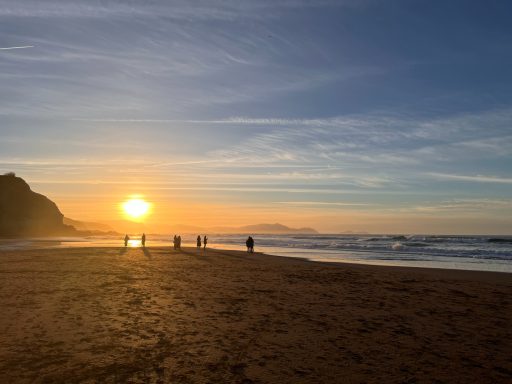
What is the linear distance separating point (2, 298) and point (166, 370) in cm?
862

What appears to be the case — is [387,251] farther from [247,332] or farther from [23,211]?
[23,211]

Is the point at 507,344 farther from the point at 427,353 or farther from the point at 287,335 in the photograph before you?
the point at 287,335

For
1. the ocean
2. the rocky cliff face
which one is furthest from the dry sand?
the rocky cliff face

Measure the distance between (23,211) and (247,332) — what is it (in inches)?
4329

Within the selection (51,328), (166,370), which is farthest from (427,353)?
(51,328)

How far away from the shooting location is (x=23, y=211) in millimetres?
102250

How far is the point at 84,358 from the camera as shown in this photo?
7.33 metres

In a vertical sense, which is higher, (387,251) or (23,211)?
(23,211)

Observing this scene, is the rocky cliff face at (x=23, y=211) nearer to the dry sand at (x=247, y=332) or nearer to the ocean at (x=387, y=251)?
the ocean at (x=387, y=251)

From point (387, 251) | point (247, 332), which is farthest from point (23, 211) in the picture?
point (247, 332)

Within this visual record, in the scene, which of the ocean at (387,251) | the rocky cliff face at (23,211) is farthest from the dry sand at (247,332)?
the rocky cliff face at (23,211)

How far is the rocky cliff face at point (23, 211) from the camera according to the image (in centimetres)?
9519

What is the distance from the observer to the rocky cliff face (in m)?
95.2

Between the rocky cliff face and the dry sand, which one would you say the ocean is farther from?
the rocky cliff face
